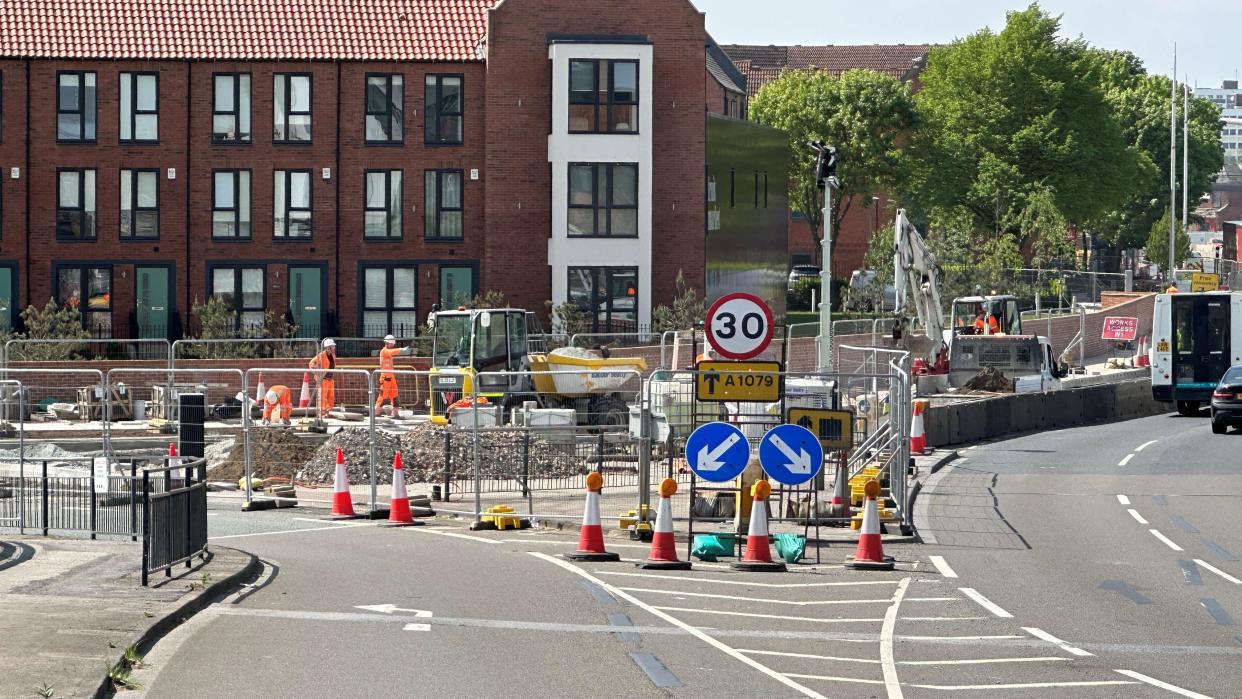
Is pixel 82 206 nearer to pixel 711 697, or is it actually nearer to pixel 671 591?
pixel 671 591

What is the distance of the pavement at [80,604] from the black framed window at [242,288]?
32.8 meters

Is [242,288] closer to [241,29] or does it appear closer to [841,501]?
[241,29]

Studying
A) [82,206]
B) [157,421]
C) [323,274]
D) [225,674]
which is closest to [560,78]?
[323,274]

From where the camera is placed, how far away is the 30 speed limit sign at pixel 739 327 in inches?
767

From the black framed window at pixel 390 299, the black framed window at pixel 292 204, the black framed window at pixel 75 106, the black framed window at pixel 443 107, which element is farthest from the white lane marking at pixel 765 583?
the black framed window at pixel 75 106

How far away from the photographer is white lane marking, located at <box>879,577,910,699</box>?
452 inches

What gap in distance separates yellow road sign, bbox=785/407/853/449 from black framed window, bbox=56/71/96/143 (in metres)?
35.5

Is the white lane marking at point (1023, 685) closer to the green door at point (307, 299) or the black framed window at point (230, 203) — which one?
the green door at point (307, 299)

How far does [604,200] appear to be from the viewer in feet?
172

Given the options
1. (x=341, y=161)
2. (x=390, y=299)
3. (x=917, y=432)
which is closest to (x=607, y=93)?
(x=341, y=161)

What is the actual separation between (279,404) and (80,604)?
15729mm

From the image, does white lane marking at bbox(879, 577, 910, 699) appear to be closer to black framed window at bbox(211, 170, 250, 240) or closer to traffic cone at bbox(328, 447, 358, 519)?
traffic cone at bbox(328, 447, 358, 519)

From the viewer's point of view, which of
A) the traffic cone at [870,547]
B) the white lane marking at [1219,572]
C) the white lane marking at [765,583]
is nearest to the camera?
the white lane marking at [765,583]

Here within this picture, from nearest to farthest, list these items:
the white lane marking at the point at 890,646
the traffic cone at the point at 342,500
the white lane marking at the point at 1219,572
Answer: the white lane marking at the point at 890,646 < the white lane marking at the point at 1219,572 < the traffic cone at the point at 342,500
